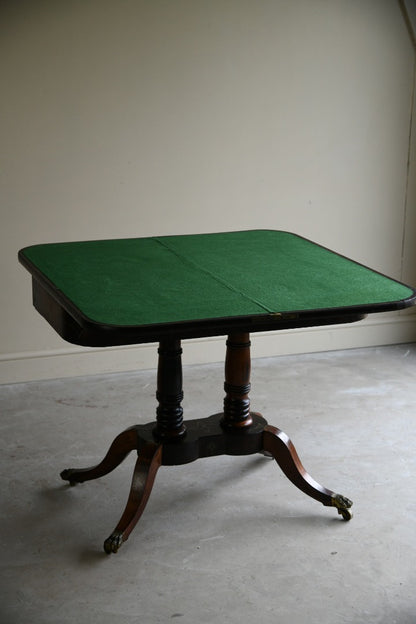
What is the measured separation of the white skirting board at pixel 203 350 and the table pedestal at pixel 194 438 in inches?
49.8

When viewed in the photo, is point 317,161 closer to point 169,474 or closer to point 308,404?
point 308,404

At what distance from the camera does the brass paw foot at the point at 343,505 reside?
126 inches

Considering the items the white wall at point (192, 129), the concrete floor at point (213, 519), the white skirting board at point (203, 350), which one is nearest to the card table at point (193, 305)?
the concrete floor at point (213, 519)

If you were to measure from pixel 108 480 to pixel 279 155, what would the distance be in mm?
2018

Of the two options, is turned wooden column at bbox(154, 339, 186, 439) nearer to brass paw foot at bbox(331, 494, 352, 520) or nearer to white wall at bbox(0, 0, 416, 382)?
brass paw foot at bbox(331, 494, 352, 520)

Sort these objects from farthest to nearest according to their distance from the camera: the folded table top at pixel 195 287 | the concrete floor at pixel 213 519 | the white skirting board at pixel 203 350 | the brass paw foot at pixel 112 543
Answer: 1. the white skirting board at pixel 203 350
2. the brass paw foot at pixel 112 543
3. the concrete floor at pixel 213 519
4. the folded table top at pixel 195 287

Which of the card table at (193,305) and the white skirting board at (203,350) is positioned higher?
the card table at (193,305)

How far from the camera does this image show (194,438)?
10.4ft

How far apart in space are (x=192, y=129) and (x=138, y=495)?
82.6 inches

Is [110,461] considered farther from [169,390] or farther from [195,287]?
[195,287]

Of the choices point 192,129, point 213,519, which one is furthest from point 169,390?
point 192,129

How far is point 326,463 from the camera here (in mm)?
3648

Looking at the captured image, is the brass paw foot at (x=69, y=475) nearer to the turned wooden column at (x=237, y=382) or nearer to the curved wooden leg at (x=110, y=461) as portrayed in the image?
the curved wooden leg at (x=110, y=461)

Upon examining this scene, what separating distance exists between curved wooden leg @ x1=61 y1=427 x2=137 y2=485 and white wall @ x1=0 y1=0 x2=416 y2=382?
1.18m
